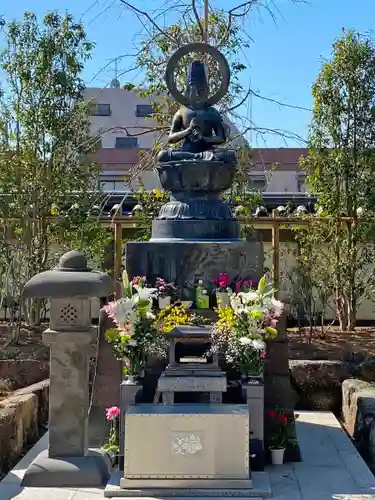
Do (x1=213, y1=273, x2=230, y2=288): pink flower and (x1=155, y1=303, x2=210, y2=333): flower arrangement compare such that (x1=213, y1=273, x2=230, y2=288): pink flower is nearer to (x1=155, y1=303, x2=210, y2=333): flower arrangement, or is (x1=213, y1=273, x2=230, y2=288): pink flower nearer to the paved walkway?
(x1=155, y1=303, x2=210, y2=333): flower arrangement

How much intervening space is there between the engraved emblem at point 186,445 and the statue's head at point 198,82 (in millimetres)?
3467

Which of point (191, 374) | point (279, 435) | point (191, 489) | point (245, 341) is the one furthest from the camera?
point (279, 435)

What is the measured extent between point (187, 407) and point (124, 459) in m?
0.60

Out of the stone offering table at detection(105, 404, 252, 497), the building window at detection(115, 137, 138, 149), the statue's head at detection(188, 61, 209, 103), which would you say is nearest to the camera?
the stone offering table at detection(105, 404, 252, 497)

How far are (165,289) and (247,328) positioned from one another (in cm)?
89

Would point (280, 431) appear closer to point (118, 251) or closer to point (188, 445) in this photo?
point (188, 445)

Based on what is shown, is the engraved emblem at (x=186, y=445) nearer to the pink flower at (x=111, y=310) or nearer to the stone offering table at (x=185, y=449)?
the stone offering table at (x=185, y=449)

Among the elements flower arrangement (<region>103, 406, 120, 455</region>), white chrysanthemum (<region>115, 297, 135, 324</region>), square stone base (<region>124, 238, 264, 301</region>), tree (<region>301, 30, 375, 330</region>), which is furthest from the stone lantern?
tree (<region>301, 30, 375, 330</region>)

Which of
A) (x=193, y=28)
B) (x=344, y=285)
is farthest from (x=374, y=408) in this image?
A: (x=193, y=28)

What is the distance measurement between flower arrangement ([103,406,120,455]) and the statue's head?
3182 mm

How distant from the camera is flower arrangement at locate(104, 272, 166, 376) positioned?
5.41 meters

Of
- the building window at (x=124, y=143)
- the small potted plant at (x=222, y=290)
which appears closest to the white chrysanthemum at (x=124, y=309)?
the small potted plant at (x=222, y=290)

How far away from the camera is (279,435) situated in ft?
18.7

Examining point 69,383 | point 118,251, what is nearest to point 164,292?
point 69,383
